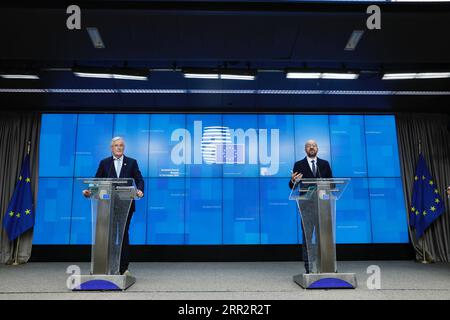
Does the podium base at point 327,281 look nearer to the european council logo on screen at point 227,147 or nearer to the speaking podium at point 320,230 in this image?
the speaking podium at point 320,230

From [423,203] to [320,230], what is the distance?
3.95 metres

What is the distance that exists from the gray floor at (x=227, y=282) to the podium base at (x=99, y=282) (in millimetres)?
68

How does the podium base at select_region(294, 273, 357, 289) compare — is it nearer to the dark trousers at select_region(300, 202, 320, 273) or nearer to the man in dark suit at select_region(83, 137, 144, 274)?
the dark trousers at select_region(300, 202, 320, 273)

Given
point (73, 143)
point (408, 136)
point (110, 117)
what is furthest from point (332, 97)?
point (73, 143)

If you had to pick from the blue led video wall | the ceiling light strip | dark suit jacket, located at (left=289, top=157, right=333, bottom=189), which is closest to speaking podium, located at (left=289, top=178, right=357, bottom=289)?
dark suit jacket, located at (left=289, top=157, right=333, bottom=189)

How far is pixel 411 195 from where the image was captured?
6590 millimetres

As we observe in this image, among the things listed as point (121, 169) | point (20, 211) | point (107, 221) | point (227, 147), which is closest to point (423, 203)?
point (227, 147)

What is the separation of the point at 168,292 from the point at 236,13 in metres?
2.96

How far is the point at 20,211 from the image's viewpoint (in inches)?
243

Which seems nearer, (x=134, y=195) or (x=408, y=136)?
(x=134, y=195)

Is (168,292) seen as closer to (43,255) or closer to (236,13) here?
(236,13)

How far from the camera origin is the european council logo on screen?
21.8ft

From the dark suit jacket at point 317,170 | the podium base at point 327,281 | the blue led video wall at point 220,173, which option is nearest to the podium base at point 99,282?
the podium base at point 327,281

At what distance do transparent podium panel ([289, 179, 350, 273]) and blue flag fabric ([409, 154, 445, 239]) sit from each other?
3.65 metres
